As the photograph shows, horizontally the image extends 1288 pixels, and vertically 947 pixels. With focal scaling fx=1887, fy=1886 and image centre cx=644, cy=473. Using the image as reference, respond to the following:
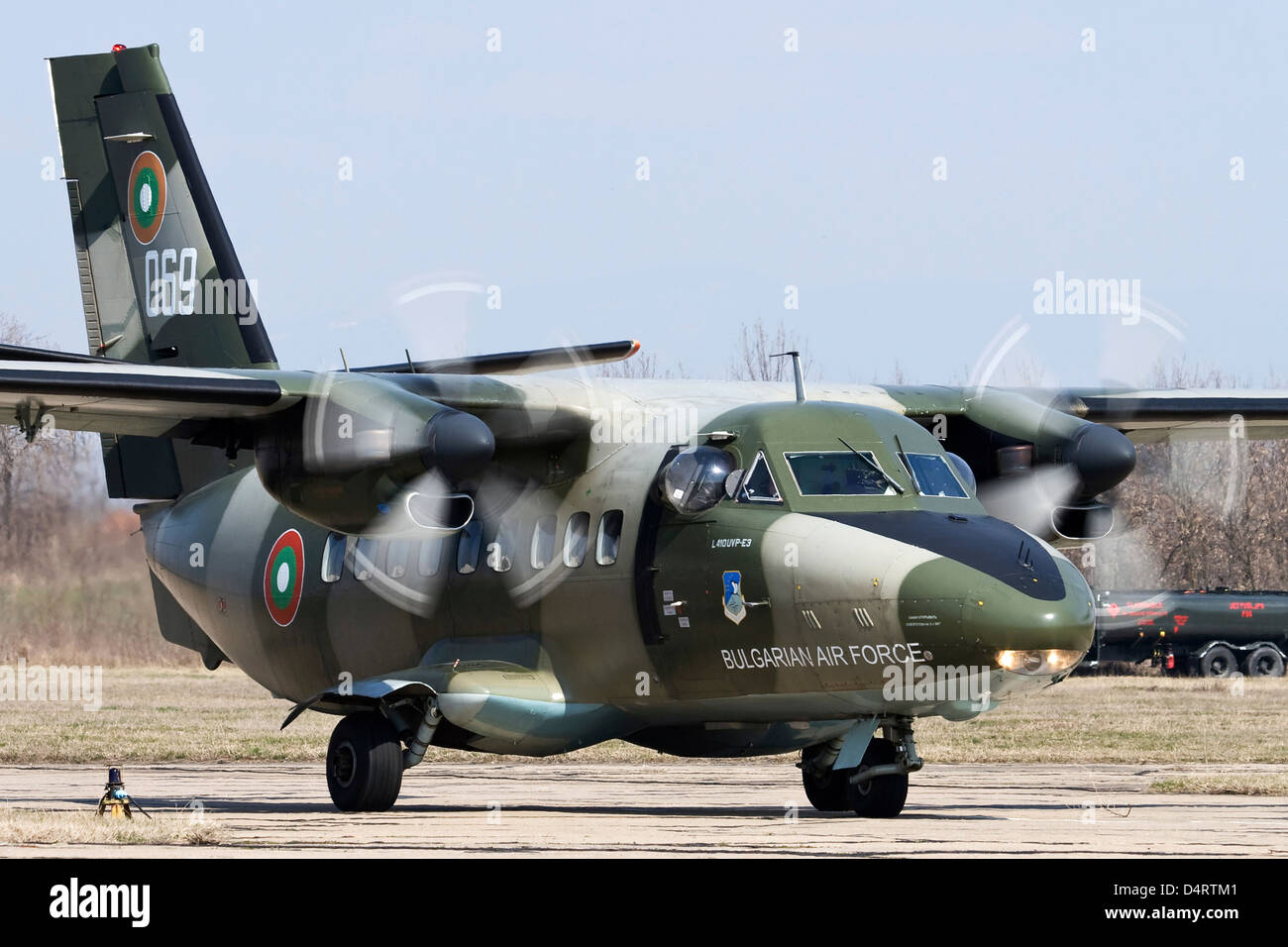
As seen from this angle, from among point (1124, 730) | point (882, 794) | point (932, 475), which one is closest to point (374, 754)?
point (882, 794)

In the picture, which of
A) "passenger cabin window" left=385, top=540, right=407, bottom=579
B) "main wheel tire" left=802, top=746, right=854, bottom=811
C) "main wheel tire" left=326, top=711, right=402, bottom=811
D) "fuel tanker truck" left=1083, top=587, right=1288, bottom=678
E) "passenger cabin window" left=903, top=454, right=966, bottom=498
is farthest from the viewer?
"fuel tanker truck" left=1083, top=587, right=1288, bottom=678

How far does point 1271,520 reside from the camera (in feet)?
200

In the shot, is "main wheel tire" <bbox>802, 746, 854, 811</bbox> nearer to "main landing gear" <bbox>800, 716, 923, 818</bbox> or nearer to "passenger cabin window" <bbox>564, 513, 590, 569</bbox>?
"main landing gear" <bbox>800, 716, 923, 818</bbox>

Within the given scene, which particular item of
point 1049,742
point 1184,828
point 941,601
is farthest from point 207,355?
point 1049,742

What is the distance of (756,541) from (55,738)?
16.8 m

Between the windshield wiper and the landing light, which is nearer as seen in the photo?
the landing light

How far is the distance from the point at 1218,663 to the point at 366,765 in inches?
1737

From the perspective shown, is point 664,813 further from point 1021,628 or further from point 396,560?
point 1021,628

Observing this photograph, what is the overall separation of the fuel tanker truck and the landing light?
133 ft

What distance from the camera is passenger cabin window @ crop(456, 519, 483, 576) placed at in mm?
17516

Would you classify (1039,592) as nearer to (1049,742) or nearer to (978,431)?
(978,431)

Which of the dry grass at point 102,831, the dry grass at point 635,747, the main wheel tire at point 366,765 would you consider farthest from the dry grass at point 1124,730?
the dry grass at point 102,831

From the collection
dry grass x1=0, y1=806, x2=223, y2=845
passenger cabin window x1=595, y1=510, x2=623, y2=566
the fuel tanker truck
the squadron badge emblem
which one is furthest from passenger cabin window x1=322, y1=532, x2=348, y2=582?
the fuel tanker truck

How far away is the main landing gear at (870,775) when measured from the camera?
15.9 metres
